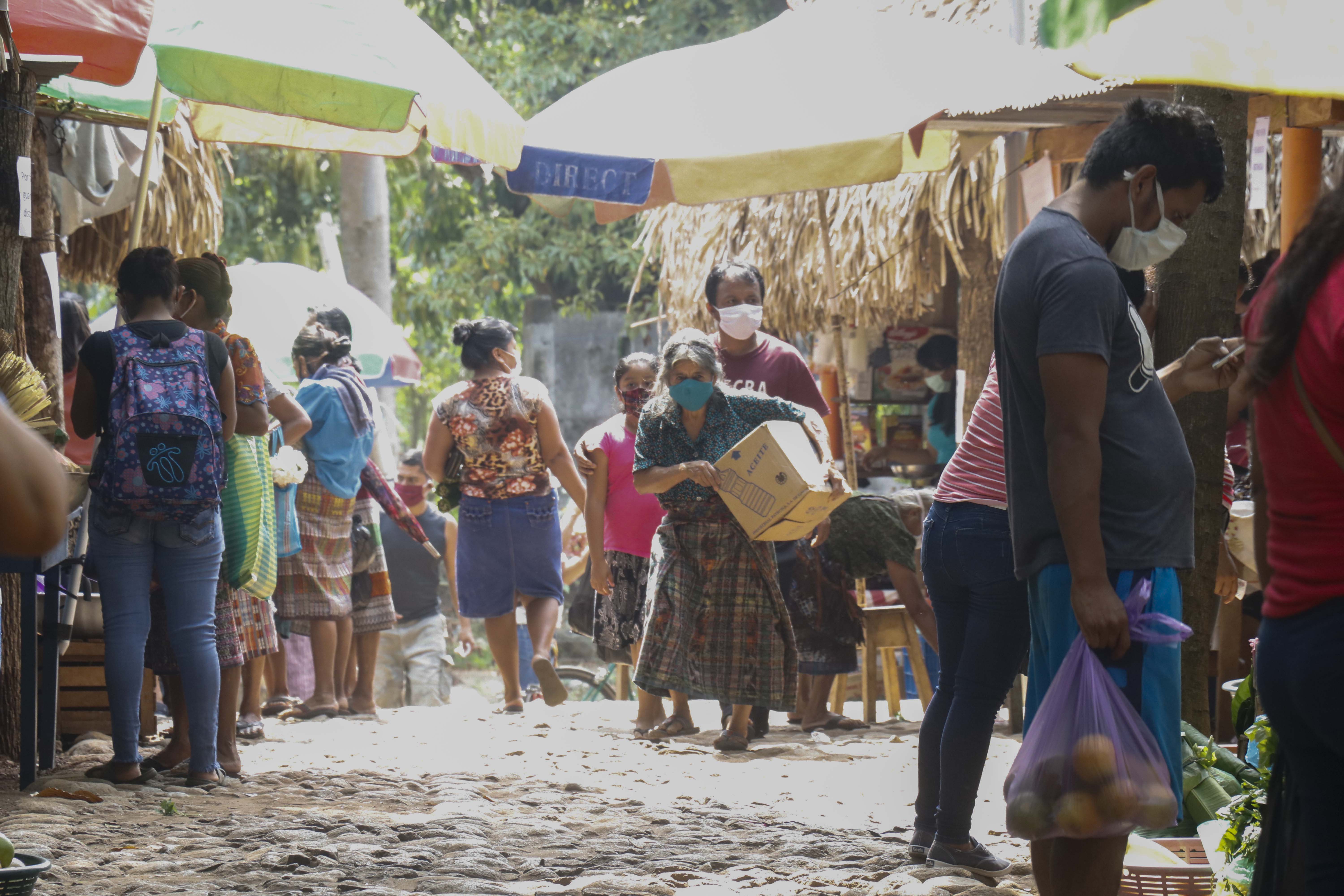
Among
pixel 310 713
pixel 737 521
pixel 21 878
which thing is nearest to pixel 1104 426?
pixel 21 878

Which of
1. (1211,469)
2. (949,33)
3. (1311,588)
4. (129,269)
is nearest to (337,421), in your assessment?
(129,269)

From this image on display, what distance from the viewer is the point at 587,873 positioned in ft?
12.8

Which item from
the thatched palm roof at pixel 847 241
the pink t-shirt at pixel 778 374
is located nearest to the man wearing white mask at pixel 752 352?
the pink t-shirt at pixel 778 374

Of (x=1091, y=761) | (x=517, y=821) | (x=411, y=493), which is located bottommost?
(x=517, y=821)

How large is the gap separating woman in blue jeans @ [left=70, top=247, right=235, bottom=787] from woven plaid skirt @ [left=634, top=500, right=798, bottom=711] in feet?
6.17

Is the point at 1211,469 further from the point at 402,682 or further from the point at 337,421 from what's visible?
the point at 402,682

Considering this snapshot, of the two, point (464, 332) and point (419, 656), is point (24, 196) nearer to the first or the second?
point (464, 332)

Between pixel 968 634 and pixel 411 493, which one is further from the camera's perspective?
pixel 411 493

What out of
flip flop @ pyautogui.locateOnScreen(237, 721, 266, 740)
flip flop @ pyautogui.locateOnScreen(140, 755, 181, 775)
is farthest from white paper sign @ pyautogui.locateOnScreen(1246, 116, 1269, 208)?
flip flop @ pyautogui.locateOnScreen(237, 721, 266, 740)

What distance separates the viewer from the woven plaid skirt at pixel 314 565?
7.13 meters

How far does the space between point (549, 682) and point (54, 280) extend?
3008 millimetres

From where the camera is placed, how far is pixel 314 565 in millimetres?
7137

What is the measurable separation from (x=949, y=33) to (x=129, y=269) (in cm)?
331

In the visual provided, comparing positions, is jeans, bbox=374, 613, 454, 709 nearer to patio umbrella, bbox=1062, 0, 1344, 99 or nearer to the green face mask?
the green face mask
